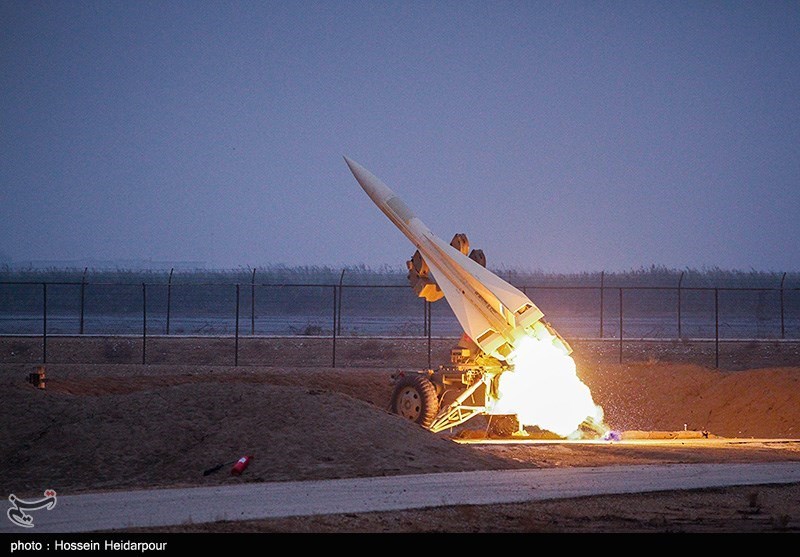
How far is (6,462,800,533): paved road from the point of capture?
10859 millimetres

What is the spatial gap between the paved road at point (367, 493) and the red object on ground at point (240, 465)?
2.06 ft

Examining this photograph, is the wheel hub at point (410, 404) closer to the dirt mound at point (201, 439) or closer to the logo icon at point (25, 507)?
the dirt mound at point (201, 439)

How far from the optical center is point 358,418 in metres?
16.3

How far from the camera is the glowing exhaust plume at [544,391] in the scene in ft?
67.8

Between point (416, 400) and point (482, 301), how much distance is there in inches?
92.4

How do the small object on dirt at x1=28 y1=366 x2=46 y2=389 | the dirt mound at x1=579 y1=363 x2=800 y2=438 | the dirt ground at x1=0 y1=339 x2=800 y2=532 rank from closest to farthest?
the dirt ground at x1=0 y1=339 x2=800 y2=532 → the small object on dirt at x1=28 y1=366 x2=46 y2=389 → the dirt mound at x1=579 y1=363 x2=800 y2=438

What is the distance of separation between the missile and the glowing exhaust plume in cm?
22

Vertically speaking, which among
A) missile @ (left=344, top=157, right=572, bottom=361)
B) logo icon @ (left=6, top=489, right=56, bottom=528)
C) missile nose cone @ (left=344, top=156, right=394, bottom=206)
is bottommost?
logo icon @ (left=6, top=489, right=56, bottom=528)

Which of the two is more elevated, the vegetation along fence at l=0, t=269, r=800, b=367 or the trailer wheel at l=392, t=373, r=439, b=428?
the vegetation along fence at l=0, t=269, r=800, b=367

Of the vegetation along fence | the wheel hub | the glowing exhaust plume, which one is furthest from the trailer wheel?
the vegetation along fence

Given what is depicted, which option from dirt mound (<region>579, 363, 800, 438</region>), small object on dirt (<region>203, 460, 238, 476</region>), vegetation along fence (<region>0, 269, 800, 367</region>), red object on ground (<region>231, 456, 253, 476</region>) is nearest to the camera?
red object on ground (<region>231, 456, 253, 476</region>)

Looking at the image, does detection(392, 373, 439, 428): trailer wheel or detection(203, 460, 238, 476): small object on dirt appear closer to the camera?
detection(203, 460, 238, 476): small object on dirt

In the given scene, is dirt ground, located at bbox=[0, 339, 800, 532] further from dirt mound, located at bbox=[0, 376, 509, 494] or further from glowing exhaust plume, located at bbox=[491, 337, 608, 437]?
glowing exhaust plume, located at bbox=[491, 337, 608, 437]
